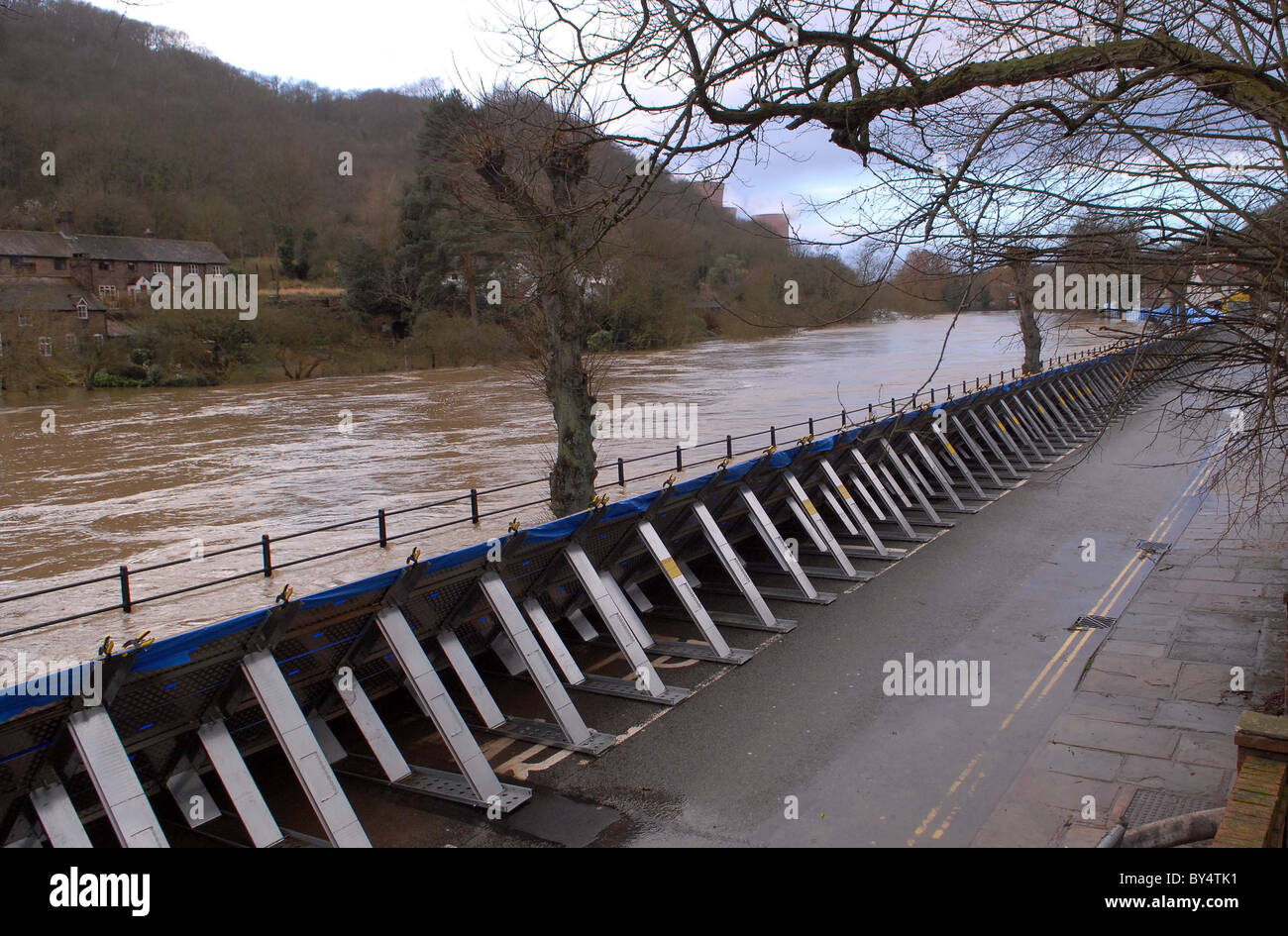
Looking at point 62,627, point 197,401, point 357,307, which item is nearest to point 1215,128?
point 62,627

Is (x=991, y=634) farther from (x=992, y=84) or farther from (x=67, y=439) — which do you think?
(x=67, y=439)

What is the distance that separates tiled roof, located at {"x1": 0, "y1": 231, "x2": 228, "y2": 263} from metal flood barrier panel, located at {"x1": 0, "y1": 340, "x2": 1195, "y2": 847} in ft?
231

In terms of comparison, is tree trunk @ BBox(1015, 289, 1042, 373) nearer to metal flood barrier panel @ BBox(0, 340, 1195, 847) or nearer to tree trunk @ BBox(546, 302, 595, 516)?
metal flood barrier panel @ BBox(0, 340, 1195, 847)

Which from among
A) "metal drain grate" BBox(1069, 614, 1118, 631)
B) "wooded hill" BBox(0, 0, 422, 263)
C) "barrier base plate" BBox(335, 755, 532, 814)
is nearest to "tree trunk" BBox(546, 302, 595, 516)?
"barrier base plate" BBox(335, 755, 532, 814)

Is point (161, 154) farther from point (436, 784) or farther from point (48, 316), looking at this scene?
point (436, 784)

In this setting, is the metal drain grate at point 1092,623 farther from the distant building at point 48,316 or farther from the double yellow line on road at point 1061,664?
the distant building at point 48,316

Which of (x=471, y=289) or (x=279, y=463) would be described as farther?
(x=471, y=289)

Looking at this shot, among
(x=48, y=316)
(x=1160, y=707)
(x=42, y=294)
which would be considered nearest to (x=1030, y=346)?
(x=1160, y=707)

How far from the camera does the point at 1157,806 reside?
665 cm

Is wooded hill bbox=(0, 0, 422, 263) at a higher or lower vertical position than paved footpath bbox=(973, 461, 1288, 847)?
higher

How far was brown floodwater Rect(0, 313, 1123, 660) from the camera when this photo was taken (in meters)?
14.5

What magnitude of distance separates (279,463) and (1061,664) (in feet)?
77.2

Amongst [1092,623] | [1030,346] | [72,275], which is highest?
[72,275]

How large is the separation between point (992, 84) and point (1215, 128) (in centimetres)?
177
